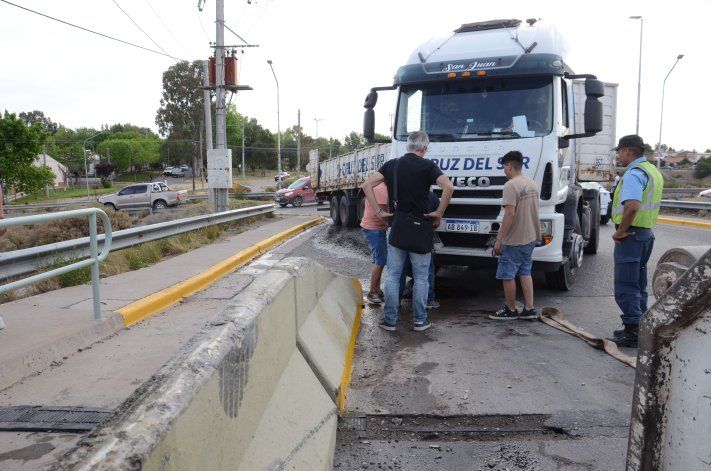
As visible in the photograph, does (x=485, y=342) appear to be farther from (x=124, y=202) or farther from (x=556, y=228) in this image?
(x=124, y=202)

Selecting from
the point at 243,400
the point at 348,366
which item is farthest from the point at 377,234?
the point at 243,400

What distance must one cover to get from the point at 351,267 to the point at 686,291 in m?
8.02

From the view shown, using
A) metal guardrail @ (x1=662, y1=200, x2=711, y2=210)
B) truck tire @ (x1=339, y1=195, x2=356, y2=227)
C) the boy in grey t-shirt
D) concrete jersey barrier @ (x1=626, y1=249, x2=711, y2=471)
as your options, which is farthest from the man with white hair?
metal guardrail @ (x1=662, y1=200, x2=711, y2=210)

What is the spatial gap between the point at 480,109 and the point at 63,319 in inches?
198

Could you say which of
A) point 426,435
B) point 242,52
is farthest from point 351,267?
point 242,52

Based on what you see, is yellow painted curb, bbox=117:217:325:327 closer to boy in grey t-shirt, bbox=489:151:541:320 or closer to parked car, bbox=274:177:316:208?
boy in grey t-shirt, bbox=489:151:541:320

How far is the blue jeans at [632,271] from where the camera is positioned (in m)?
5.08

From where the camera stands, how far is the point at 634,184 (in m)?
4.94

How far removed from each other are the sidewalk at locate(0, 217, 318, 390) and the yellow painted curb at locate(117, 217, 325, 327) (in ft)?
0.49

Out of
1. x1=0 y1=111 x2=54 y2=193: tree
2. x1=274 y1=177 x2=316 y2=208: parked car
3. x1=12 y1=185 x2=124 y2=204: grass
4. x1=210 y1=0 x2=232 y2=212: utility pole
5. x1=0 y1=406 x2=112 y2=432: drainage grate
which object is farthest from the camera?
x1=12 y1=185 x2=124 y2=204: grass

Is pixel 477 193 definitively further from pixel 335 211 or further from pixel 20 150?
pixel 20 150

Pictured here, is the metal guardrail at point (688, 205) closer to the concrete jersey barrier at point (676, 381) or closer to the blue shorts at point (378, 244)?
the blue shorts at point (378, 244)

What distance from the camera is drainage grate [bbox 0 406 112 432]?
3.42 metres

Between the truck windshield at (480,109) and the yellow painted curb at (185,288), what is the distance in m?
3.41
